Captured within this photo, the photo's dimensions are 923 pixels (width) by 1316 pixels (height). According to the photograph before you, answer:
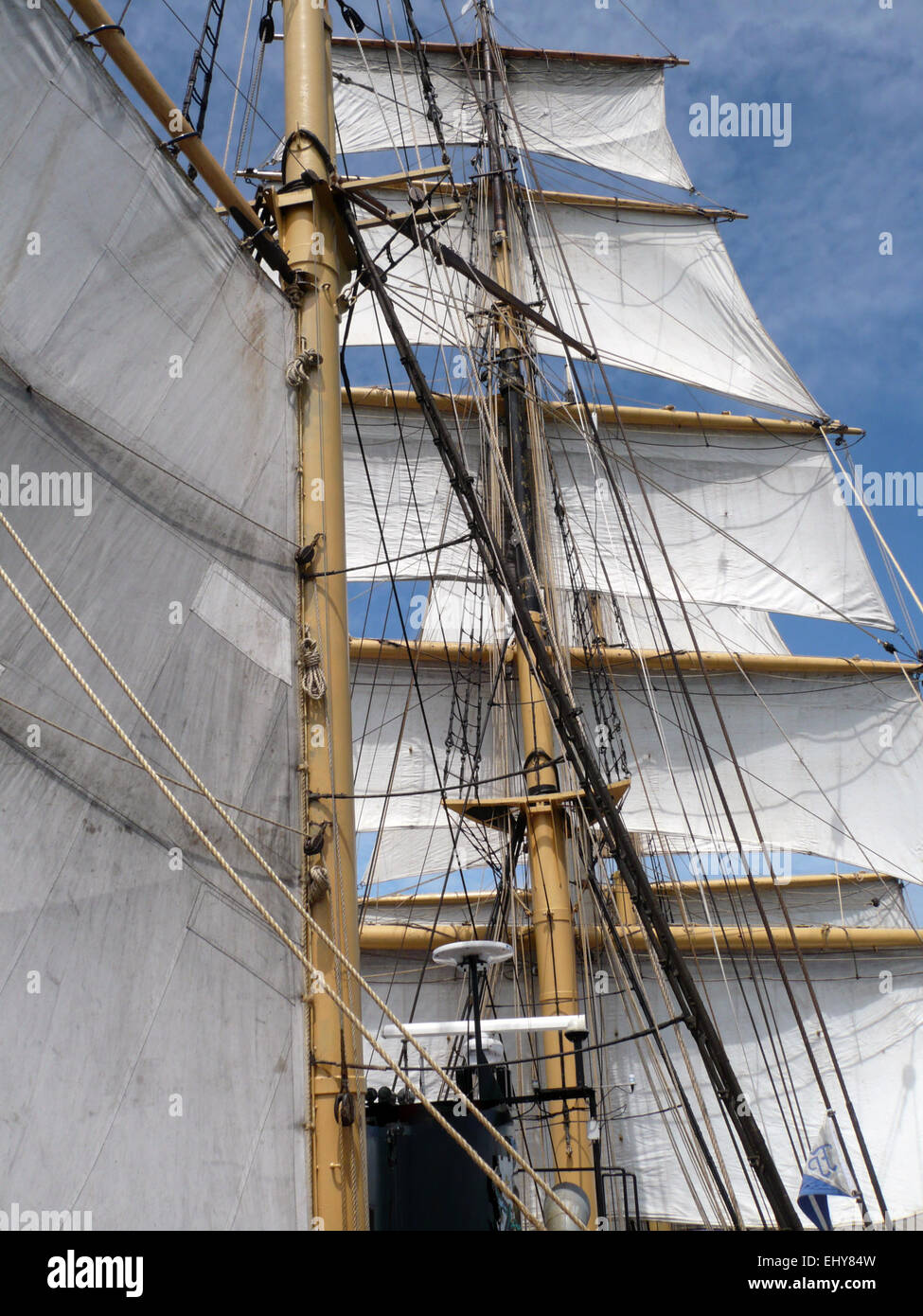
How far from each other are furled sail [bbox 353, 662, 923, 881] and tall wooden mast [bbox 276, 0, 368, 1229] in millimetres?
12212

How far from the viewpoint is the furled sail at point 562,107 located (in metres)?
22.2

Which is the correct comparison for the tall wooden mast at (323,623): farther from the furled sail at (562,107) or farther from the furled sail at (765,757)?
the furled sail at (562,107)

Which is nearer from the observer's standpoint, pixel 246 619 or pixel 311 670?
pixel 246 619

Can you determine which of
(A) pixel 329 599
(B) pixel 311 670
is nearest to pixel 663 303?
(A) pixel 329 599

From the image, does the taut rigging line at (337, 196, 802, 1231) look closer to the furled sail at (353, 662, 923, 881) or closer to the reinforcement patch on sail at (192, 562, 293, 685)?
the reinforcement patch on sail at (192, 562, 293, 685)

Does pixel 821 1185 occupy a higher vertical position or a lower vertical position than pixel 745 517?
lower

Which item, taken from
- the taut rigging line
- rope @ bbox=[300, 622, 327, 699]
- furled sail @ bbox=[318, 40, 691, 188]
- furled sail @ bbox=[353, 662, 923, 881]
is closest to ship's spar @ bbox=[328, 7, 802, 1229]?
the taut rigging line

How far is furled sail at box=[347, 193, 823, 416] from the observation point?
72.2 ft

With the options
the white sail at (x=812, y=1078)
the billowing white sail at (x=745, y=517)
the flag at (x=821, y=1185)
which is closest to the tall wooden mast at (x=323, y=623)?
the flag at (x=821, y=1185)

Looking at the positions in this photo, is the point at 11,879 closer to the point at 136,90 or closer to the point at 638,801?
the point at 136,90

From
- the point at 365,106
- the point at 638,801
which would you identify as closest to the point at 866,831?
the point at 638,801

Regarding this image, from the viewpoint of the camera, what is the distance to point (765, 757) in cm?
1861

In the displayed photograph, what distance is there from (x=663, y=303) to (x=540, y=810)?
13.3m

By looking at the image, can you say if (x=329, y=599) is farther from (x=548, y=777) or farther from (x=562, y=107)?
(x=562, y=107)
